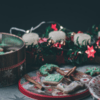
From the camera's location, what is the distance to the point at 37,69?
7.87 feet

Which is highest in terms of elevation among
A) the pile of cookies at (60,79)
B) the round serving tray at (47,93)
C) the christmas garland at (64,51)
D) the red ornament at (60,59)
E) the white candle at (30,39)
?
the white candle at (30,39)

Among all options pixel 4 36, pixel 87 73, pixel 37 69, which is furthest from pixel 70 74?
pixel 4 36

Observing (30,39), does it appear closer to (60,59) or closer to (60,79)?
(60,59)

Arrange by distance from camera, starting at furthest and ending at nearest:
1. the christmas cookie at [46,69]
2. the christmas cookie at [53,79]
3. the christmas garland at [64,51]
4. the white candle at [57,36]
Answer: the white candle at [57,36] < the christmas garland at [64,51] < the christmas cookie at [46,69] < the christmas cookie at [53,79]

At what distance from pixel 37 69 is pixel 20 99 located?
0.53 m

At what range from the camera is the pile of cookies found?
6.32ft

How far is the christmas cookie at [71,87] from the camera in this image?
6.23ft

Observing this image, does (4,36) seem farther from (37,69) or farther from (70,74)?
(70,74)

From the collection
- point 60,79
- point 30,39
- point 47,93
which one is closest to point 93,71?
point 60,79

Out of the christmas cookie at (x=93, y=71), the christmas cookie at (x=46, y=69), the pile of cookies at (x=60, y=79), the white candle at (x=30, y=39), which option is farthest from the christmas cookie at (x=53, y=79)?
the white candle at (x=30, y=39)

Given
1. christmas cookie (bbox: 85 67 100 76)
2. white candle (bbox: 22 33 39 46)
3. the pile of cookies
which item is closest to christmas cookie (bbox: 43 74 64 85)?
the pile of cookies

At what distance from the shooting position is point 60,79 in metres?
2.07

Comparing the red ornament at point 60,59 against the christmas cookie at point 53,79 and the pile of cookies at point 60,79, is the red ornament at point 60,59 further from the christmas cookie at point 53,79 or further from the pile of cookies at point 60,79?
the christmas cookie at point 53,79

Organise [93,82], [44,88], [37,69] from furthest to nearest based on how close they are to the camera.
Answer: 1. [37,69]
2. [44,88]
3. [93,82]
